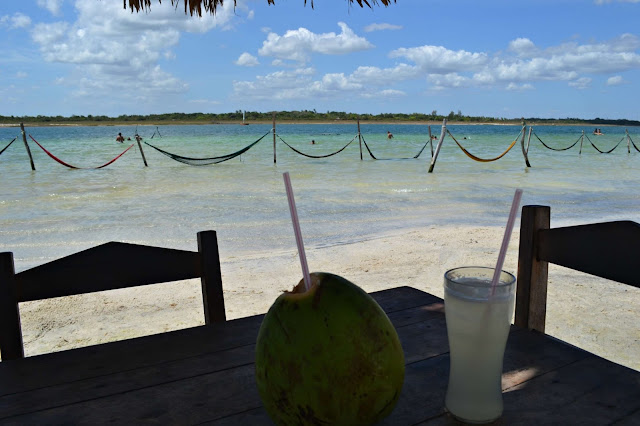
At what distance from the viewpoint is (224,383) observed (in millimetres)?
829

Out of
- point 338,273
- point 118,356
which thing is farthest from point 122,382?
point 338,273

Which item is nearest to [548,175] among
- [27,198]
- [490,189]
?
[490,189]

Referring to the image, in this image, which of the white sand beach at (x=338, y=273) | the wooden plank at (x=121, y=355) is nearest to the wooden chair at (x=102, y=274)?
the wooden plank at (x=121, y=355)

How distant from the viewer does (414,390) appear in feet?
2.56

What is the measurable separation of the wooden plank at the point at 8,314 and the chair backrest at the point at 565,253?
1.10 m

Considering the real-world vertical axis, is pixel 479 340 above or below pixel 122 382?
above

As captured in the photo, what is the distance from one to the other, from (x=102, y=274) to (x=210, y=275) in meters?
0.24

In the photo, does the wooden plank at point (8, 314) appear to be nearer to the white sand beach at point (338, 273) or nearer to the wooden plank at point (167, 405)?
the wooden plank at point (167, 405)

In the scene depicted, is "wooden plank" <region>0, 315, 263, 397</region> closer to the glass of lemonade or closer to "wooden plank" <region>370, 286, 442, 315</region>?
"wooden plank" <region>370, 286, 442, 315</region>

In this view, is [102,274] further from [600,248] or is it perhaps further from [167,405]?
[600,248]

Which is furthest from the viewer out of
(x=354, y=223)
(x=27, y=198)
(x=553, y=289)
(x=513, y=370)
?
(x=27, y=198)

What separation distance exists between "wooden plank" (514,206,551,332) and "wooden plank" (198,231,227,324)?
70 cm

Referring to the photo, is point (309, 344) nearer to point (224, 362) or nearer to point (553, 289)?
point (224, 362)

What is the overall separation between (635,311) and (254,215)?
413 cm
